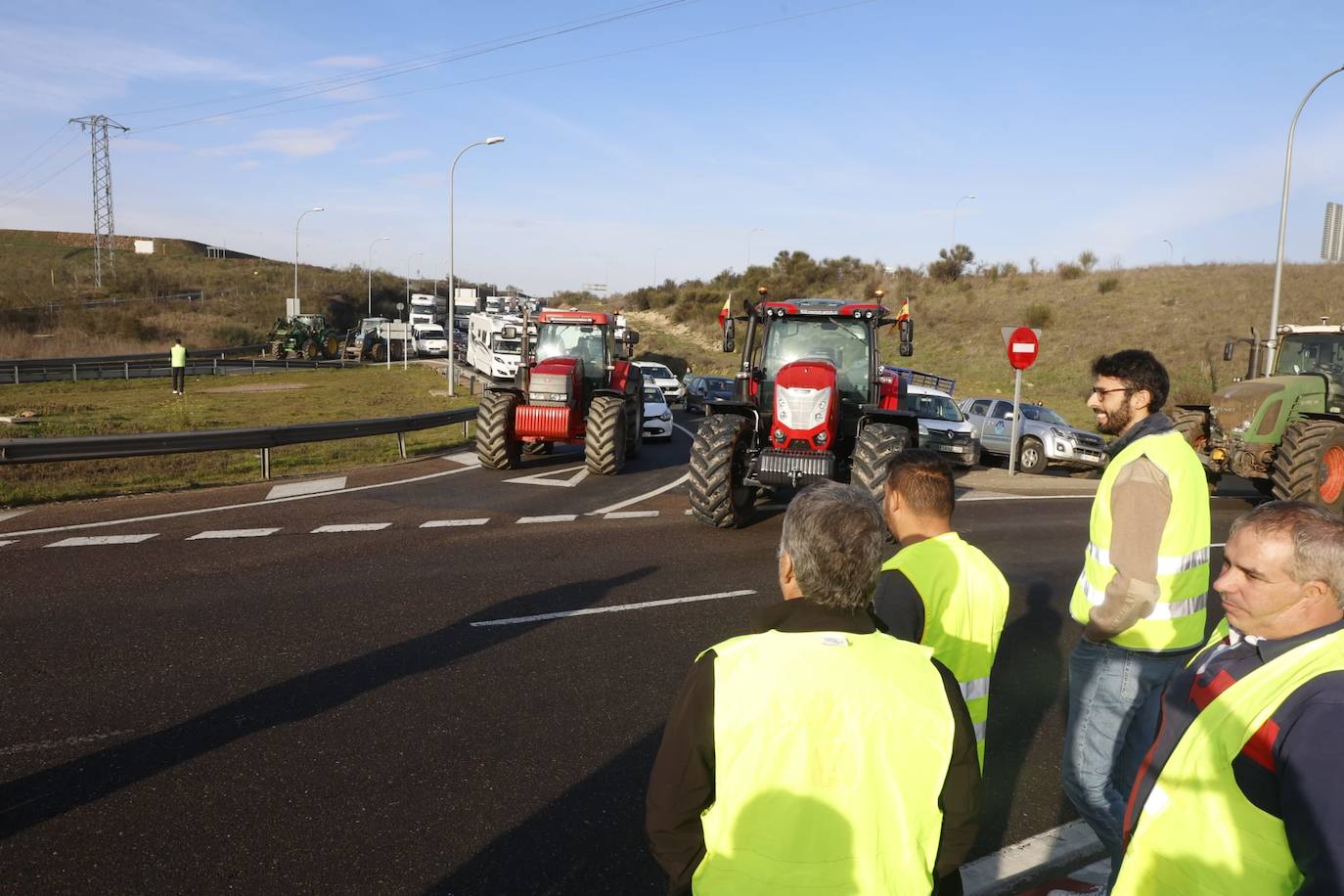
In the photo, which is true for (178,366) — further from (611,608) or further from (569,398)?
(611,608)

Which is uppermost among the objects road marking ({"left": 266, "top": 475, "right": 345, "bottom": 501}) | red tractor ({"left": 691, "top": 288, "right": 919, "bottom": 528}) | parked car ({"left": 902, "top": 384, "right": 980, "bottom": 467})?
red tractor ({"left": 691, "top": 288, "right": 919, "bottom": 528})

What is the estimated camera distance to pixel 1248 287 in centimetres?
4541

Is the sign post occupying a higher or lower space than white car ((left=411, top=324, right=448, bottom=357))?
higher

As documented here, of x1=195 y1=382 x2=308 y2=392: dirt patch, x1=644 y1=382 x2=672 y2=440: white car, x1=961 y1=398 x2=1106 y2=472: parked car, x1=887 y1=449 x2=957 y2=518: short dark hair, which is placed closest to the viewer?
x1=887 y1=449 x2=957 y2=518: short dark hair

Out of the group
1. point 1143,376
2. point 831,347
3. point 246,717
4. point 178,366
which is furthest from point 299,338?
point 1143,376

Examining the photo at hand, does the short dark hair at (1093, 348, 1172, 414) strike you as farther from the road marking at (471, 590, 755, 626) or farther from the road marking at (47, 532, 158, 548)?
the road marking at (47, 532, 158, 548)

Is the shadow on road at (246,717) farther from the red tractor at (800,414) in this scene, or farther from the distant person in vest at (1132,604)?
the distant person in vest at (1132,604)

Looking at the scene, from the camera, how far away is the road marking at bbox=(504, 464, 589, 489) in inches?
579

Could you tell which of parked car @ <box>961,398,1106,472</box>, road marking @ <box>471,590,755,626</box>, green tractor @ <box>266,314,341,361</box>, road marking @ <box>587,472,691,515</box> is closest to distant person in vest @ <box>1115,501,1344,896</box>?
road marking @ <box>471,590,755,626</box>

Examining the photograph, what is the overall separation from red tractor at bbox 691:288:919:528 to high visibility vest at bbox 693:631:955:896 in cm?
791

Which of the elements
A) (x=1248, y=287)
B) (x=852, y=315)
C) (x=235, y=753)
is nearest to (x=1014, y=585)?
(x=852, y=315)

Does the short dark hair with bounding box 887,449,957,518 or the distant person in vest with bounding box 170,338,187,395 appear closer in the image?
the short dark hair with bounding box 887,449,957,518

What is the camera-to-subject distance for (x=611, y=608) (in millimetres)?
7797

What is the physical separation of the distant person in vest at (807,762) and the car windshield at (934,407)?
57.0 feet
